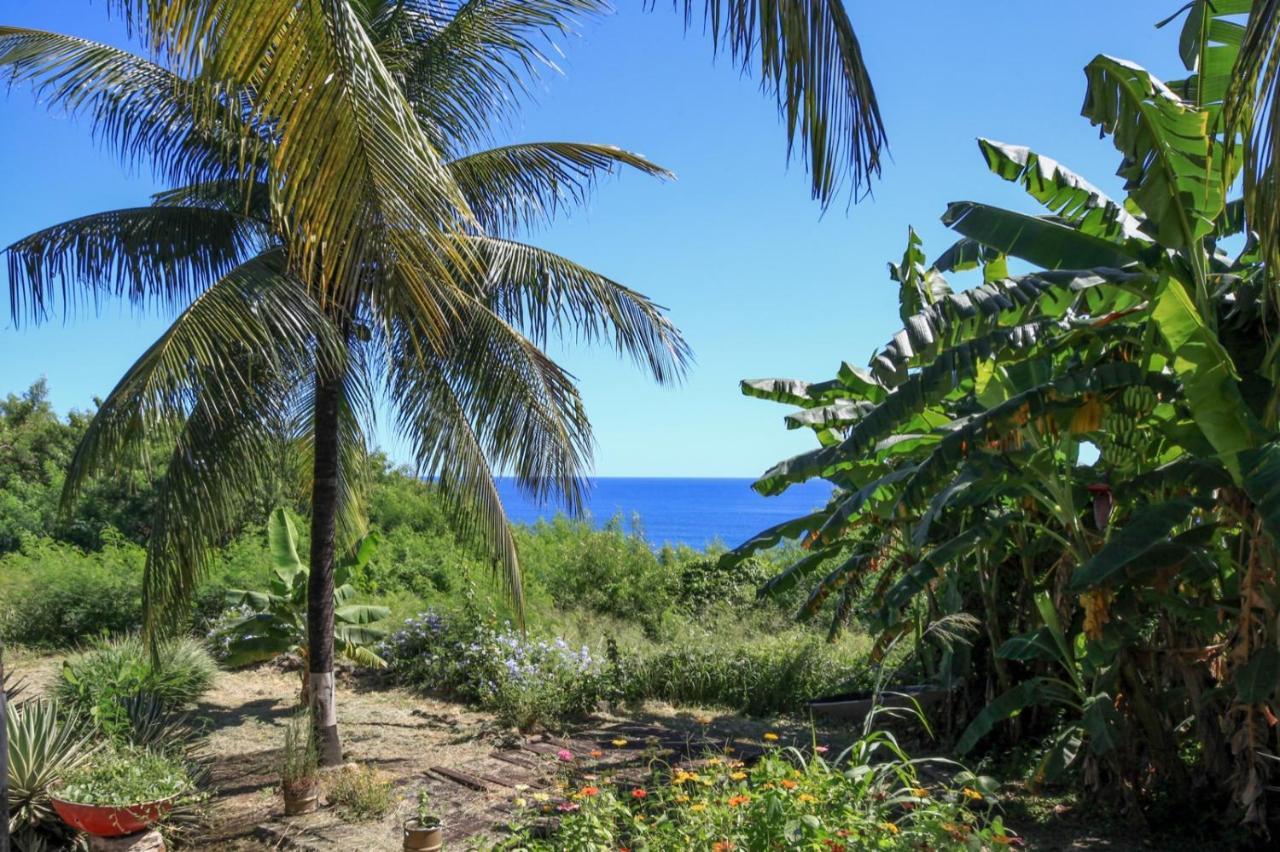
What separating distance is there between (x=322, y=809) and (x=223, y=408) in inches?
124

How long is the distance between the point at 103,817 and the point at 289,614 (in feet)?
14.6

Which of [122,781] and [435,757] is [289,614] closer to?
[435,757]

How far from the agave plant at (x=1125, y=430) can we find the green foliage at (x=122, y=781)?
15.7ft

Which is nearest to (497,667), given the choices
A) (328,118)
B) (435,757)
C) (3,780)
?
(435,757)

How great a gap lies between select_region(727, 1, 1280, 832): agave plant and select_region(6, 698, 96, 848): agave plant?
210 inches

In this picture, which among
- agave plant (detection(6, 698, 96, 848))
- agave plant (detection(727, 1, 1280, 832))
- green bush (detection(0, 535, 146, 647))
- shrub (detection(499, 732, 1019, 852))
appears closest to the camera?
shrub (detection(499, 732, 1019, 852))

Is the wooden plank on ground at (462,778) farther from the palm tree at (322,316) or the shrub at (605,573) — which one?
the shrub at (605,573)

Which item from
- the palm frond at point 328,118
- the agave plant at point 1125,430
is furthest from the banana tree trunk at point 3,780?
the agave plant at point 1125,430

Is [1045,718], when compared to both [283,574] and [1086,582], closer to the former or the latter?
[1086,582]

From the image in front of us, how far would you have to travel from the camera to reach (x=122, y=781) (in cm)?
595

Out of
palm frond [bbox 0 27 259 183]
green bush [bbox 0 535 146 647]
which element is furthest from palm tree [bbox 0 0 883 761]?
green bush [bbox 0 535 146 647]

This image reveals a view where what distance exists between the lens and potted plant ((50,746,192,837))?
5.66m

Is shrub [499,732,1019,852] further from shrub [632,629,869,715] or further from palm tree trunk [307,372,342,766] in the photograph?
shrub [632,629,869,715]

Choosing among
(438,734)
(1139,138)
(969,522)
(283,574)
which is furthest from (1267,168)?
(283,574)
